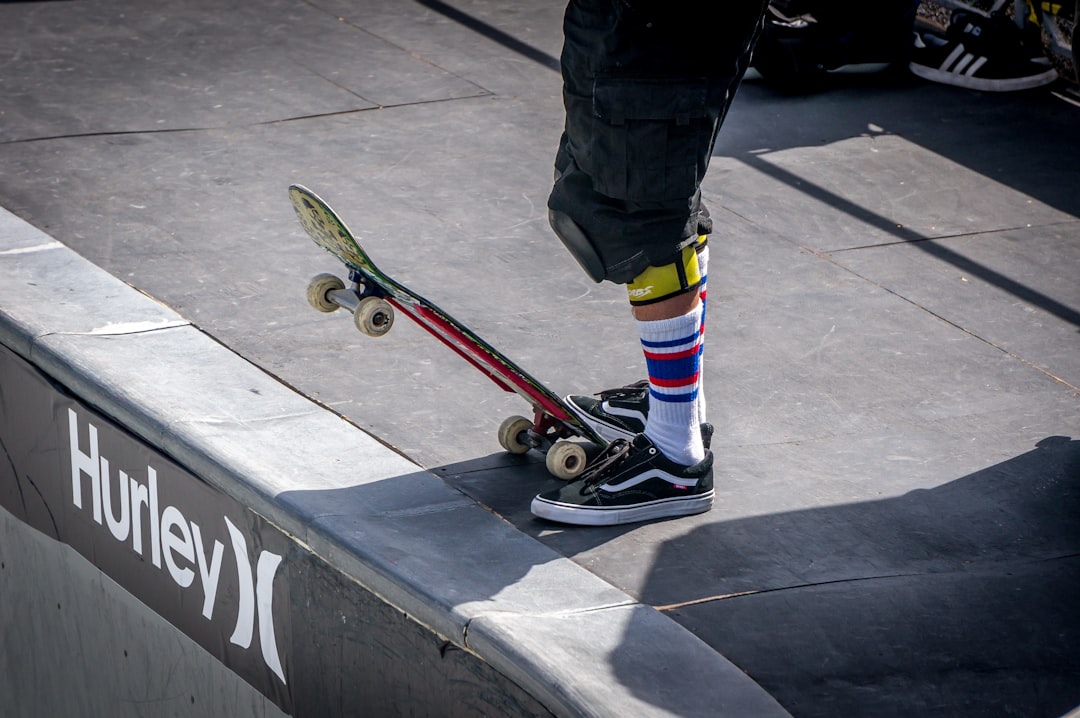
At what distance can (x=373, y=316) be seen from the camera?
3178 mm

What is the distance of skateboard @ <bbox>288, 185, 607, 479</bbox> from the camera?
3.21m

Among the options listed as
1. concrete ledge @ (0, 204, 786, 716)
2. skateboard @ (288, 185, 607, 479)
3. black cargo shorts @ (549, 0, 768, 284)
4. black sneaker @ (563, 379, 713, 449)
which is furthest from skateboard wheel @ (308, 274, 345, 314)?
black sneaker @ (563, 379, 713, 449)

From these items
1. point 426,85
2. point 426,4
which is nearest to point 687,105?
point 426,85

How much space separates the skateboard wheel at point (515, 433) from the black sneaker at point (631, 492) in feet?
0.74

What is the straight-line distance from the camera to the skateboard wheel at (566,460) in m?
3.28

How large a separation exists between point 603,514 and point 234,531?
96 cm

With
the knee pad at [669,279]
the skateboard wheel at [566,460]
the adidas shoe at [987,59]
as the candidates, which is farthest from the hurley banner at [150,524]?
the adidas shoe at [987,59]

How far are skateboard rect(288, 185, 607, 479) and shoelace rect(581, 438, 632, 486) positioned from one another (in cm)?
5

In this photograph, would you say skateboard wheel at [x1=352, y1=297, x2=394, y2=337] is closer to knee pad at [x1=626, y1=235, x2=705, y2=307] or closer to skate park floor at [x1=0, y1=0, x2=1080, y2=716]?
skate park floor at [x1=0, y1=0, x2=1080, y2=716]

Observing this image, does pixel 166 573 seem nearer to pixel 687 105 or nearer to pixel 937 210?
pixel 687 105

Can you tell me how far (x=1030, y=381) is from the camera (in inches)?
161

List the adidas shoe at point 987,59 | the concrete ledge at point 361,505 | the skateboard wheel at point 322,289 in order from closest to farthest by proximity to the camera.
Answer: the concrete ledge at point 361,505 → the skateboard wheel at point 322,289 → the adidas shoe at point 987,59

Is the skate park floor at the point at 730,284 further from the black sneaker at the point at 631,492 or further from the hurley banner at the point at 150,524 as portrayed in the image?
the hurley banner at the point at 150,524

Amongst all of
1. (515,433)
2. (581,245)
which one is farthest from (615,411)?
(581,245)
